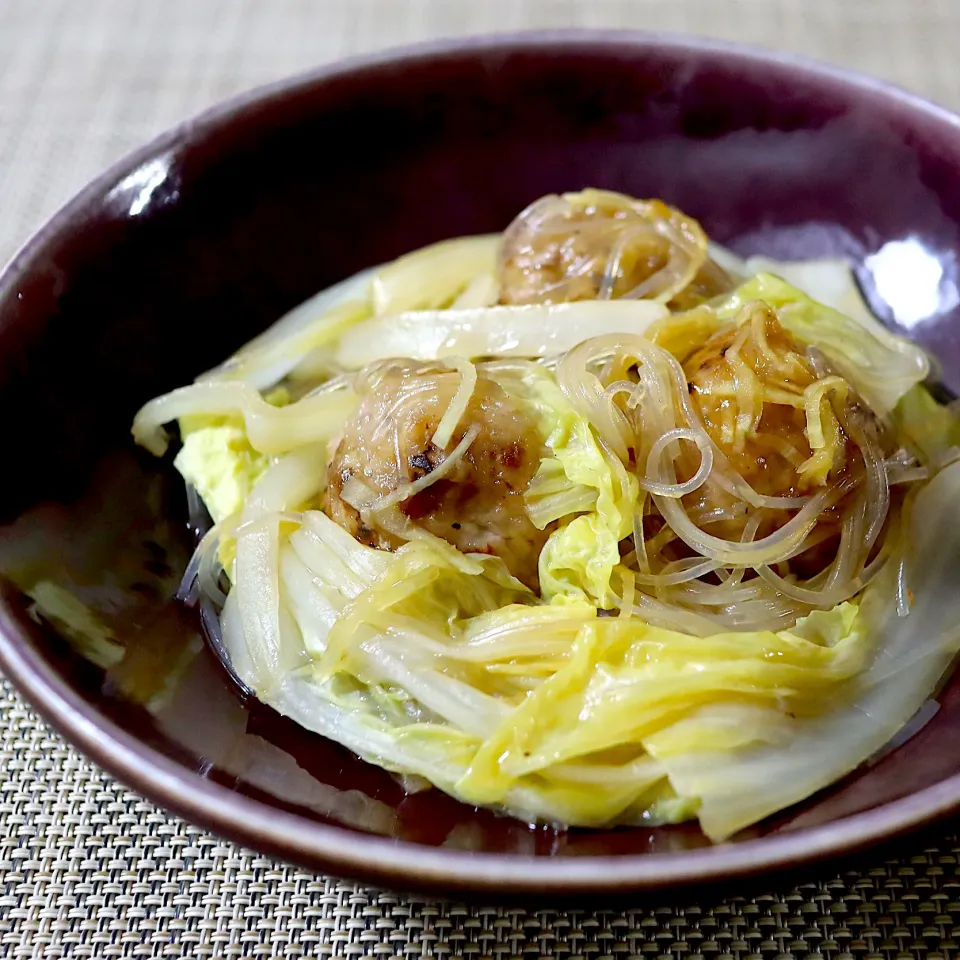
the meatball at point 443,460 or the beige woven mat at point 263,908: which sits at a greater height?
the meatball at point 443,460

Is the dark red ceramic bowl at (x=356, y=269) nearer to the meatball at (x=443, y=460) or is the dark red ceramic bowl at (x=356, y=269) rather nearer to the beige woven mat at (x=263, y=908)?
the beige woven mat at (x=263, y=908)

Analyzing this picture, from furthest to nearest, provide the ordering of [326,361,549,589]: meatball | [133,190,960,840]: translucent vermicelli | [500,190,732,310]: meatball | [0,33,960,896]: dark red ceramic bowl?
[500,190,732,310]: meatball, [326,361,549,589]: meatball, [133,190,960,840]: translucent vermicelli, [0,33,960,896]: dark red ceramic bowl

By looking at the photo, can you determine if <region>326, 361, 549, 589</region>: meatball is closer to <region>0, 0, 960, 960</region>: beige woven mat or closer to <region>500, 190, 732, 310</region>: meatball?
<region>500, 190, 732, 310</region>: meatball

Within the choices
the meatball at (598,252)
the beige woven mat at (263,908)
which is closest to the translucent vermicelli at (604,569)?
the meatball at (598,252)

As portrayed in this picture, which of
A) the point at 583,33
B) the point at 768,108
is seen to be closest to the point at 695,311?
the point at 768,108

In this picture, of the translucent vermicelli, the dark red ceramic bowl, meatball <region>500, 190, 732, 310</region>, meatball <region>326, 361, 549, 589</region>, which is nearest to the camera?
the dark red ceramic bowl

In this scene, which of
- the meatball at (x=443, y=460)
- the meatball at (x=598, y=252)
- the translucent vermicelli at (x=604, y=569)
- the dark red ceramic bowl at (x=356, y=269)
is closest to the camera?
the dark red ceramic bowl at (x=356, y=269)

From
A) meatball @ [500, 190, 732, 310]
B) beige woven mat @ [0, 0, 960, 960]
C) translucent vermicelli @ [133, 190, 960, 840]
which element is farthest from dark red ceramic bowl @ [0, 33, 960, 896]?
meatball @ [500, 190, 732, 310]
